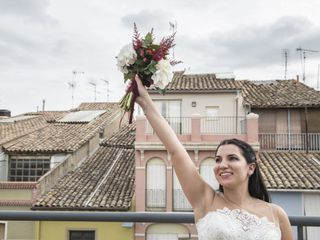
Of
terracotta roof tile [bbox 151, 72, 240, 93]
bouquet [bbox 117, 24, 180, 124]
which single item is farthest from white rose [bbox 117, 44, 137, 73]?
terracotta roof tile [bbox 151, 72, 240, 93]

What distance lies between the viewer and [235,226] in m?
1.85

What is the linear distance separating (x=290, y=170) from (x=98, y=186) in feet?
25.8

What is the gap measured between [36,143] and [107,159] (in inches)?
137

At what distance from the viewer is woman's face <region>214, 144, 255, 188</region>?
1.97 meters

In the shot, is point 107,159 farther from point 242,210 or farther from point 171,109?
point 242,210

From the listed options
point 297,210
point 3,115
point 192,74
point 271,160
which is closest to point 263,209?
point 297,210

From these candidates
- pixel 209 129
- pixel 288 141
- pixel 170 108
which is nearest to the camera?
pixel 209 129

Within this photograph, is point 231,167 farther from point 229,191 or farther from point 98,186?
point 98,186

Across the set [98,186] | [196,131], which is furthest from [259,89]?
[98,186]

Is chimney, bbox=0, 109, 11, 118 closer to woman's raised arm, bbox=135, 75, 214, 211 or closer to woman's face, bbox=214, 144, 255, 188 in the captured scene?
woman's raised arm, bbox=135, 75, 214, 211

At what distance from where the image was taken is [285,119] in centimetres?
1883

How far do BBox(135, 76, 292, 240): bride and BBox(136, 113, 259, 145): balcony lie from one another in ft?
44.1

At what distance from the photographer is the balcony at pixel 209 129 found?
15.6 metres

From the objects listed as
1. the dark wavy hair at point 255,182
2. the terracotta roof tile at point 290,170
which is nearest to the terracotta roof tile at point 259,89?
the terracotta roof tile at point 290,170
